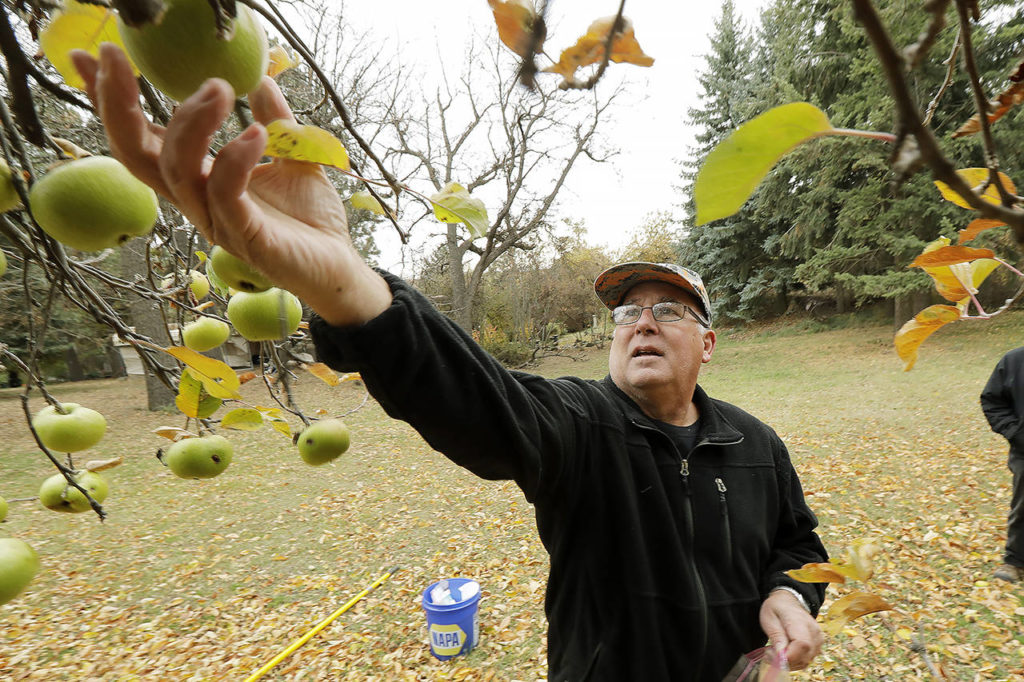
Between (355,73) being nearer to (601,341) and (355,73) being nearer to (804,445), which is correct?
(804,445)

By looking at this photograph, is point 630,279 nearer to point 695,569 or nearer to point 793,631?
point 695,569

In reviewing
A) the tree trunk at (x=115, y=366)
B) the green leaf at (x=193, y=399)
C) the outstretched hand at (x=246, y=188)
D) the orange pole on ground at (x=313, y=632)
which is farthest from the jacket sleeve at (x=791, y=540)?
the tree trunk at (x=115, y=366)

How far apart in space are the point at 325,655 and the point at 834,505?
5132mm

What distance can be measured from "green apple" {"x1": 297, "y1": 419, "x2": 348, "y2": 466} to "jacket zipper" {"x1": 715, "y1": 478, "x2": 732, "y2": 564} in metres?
1.21

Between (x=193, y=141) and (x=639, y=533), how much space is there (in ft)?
4.91

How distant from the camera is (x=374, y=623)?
4.18m

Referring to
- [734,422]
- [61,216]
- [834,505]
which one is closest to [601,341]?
[834,505]

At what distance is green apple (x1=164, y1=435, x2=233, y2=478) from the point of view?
138 cm

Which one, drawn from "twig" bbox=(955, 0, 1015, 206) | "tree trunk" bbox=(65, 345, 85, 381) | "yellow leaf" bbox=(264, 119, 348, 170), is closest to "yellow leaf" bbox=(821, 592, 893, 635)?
"twig" bbox=(955, 0, 1015, 206)

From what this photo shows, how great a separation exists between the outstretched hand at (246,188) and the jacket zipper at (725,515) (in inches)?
52.2

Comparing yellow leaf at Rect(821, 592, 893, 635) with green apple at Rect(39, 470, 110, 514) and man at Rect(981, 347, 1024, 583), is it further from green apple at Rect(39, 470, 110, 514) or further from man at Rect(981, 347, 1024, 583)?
man at Rect(981, 347, 1024, 583)

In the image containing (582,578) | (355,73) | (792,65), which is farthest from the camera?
(792,65)

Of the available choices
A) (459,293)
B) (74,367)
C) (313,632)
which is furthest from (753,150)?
(74,367)

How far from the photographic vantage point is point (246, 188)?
2.02 feet
